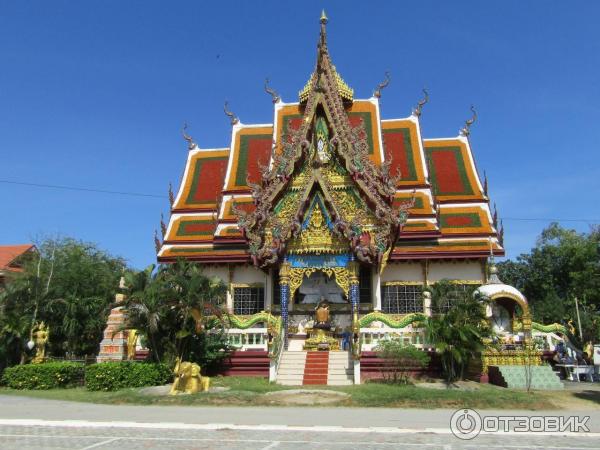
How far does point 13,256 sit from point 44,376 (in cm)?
2565

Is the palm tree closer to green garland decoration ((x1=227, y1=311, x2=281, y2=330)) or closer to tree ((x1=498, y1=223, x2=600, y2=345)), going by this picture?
green garland decoration ((x1=227, y1=311, x2=281, y2=330))

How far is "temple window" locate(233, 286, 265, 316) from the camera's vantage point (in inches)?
825

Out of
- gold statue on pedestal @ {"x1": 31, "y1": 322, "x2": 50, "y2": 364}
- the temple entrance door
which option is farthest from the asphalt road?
the temple entrance door

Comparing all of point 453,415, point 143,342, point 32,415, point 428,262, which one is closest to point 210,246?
point 143,342

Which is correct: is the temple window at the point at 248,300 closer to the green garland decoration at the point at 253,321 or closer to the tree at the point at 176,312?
the green garland decoration at the point at 253,321

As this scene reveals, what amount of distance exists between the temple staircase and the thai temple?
5cm

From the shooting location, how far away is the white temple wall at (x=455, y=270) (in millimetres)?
20688

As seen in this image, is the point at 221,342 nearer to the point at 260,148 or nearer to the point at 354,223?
the point at 354,223

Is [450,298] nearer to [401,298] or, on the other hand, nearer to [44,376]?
[401,298]

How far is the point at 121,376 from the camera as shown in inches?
557

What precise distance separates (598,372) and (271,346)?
1067 cm

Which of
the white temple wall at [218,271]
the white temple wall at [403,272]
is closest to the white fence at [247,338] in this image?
the white temple wall at [218,271]

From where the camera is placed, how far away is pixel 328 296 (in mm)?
19438

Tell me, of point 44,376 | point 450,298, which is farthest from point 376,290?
point 44,376
